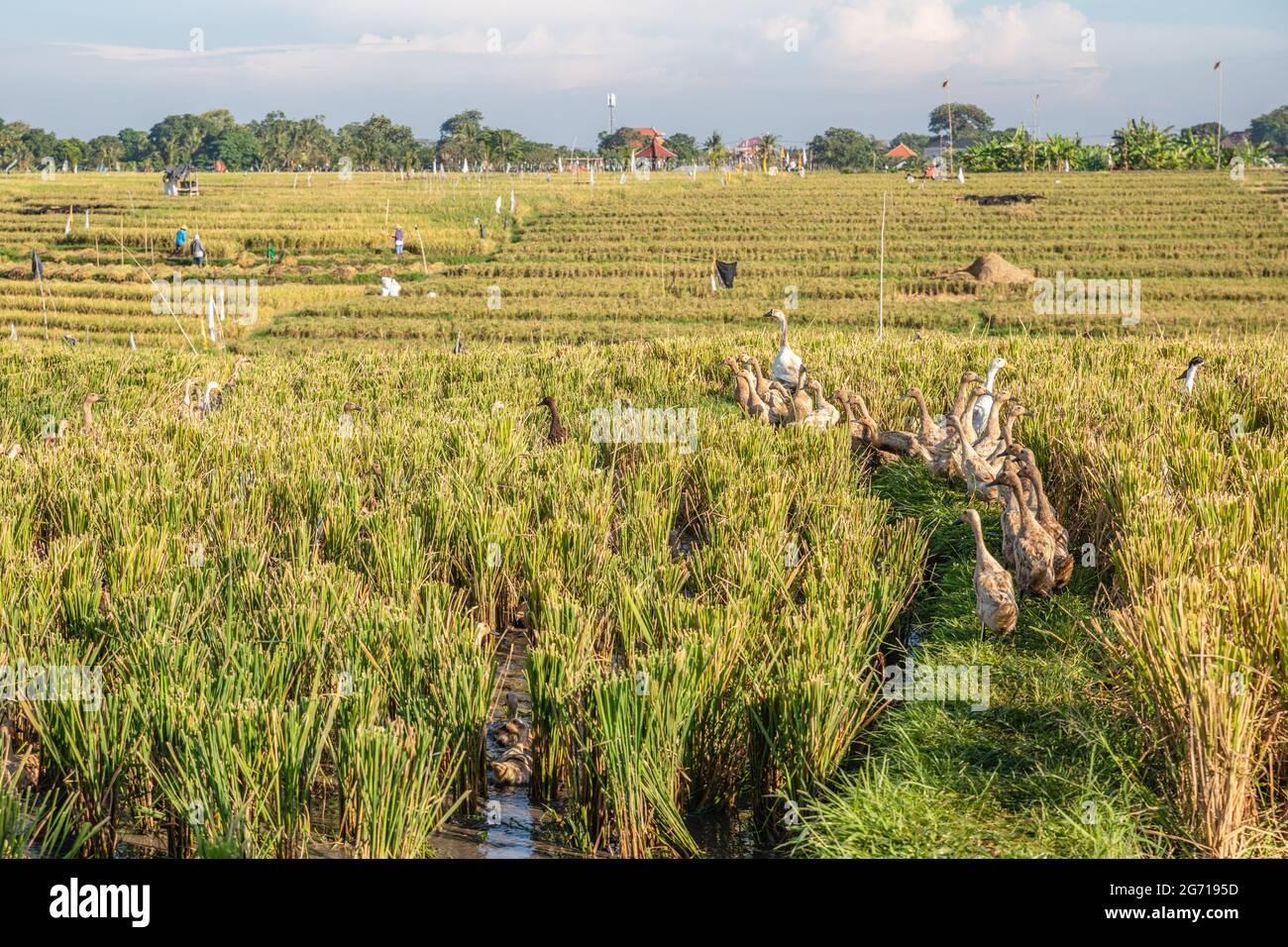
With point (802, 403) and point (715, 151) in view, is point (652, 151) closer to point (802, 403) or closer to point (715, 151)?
point (715, 151)

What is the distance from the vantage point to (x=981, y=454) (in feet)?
27.0

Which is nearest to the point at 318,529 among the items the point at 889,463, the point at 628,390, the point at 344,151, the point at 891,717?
the point at 891,717

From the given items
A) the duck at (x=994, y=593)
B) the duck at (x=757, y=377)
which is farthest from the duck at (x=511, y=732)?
the duck at (x=757, y=377)

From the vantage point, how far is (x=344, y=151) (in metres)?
91.8

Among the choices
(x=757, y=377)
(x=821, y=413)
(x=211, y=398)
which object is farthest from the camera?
(x=211, y=398)

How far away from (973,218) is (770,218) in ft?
25.0

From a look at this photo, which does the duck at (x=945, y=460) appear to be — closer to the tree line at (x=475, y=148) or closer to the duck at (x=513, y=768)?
the duck at (x=513, y=768)

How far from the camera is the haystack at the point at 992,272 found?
30.8 meters

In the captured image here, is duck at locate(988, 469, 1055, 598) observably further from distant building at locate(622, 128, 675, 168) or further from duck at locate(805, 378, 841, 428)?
distant building at locate(622, 128, 675, 168)

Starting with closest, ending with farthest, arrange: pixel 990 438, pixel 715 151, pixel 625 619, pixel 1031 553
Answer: pixel 625 619 < pixel 1031 553 < pixel 990 438 < pixel 715 151

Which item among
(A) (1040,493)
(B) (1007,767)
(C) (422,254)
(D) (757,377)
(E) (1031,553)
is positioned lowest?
(B) (1007,767)

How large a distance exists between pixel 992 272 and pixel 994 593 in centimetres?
2691

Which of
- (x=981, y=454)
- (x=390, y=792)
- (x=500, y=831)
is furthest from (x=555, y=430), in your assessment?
(x=390, y=792)

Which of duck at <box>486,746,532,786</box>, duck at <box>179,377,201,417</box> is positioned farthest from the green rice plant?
duck at <box>179,377,201,417</box>
